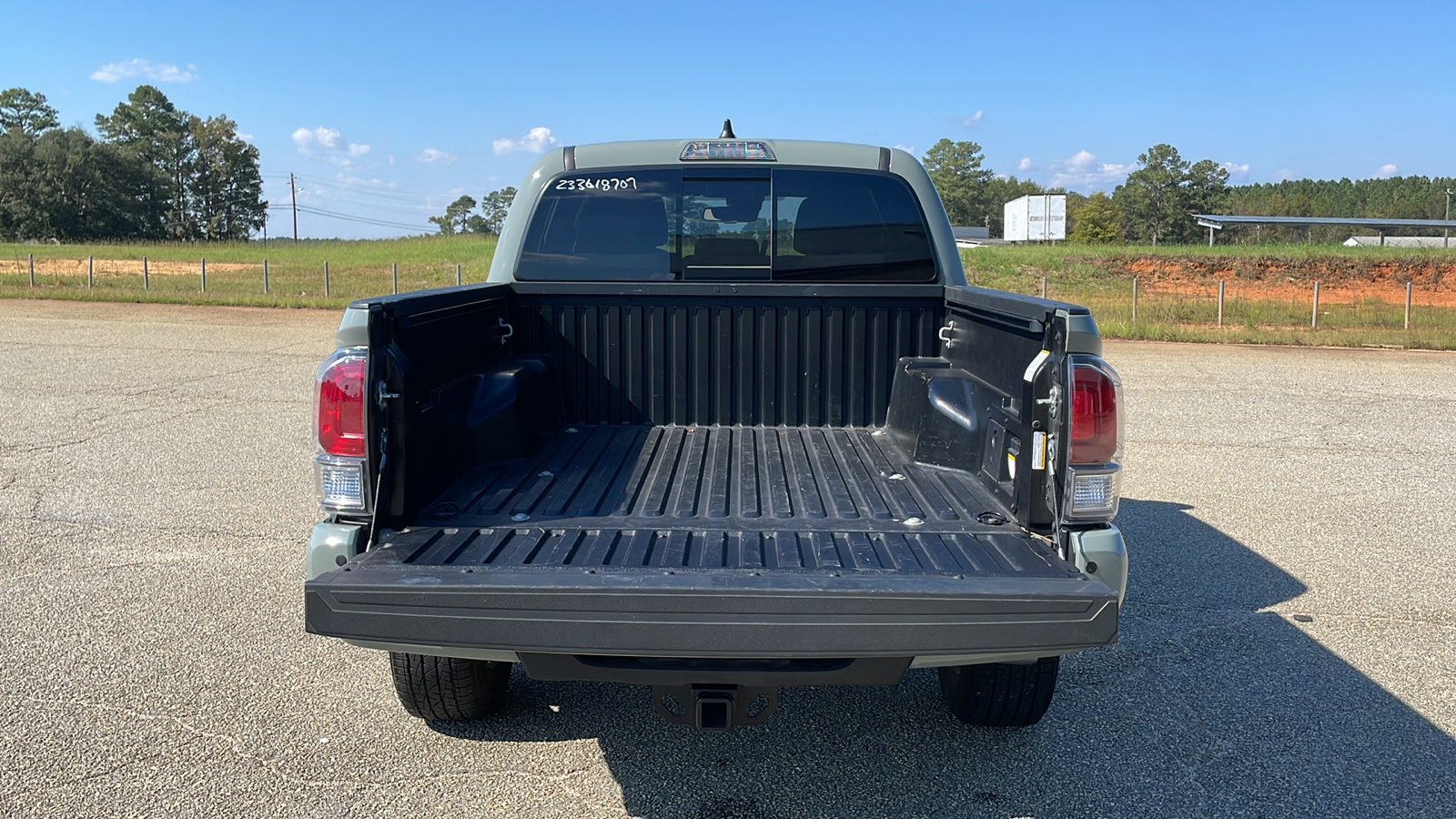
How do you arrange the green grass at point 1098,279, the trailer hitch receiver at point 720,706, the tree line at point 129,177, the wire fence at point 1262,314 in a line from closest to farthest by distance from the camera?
the trailer hitch receiver at point 720,706, the green grass at point 1098,279, the wire fence at point 1262,314, the tree line at point 129,177

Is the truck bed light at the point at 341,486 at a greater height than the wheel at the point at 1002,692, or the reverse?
the truck bed light at the point at 341,486

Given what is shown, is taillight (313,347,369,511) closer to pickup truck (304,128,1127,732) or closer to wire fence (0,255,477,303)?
pickup truck (304,128,1127,732)

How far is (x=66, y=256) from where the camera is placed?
43219 millimetres

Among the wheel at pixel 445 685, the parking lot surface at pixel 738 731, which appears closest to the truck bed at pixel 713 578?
the wheel at pixel 445 685

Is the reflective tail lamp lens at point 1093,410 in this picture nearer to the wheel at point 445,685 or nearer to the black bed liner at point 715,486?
the black bed liner at point 715,486

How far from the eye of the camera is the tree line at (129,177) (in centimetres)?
6581

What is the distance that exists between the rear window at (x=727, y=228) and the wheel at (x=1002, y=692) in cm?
181

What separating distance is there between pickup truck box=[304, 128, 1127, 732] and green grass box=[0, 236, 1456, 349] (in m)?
16.4

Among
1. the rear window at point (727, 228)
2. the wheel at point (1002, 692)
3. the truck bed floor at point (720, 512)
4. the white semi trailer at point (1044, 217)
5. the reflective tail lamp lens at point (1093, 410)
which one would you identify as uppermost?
the white semi trailer at point (1044, 217)

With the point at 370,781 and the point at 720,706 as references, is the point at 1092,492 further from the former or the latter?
the point at 370,781

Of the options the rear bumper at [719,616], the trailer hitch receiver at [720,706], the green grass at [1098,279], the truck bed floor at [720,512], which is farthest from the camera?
the green grass at [1098,279]

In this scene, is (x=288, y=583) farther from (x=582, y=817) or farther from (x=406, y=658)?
(x=582, y=817)

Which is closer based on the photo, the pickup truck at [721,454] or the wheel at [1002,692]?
the pickup truck at [721,454]

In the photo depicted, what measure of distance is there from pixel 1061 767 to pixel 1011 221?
66416 millimetres
